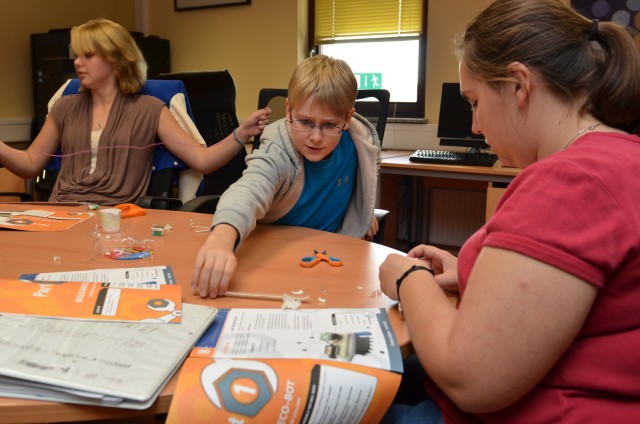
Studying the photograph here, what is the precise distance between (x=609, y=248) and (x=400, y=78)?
11.4 ft

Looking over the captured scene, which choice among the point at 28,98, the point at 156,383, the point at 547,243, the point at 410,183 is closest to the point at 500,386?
the point at 547,243

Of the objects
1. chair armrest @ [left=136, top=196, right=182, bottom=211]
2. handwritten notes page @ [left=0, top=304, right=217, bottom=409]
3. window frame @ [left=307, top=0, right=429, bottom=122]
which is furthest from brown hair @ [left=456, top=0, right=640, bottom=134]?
window frame @ [left=307, top=0, right=429, bottom=122]

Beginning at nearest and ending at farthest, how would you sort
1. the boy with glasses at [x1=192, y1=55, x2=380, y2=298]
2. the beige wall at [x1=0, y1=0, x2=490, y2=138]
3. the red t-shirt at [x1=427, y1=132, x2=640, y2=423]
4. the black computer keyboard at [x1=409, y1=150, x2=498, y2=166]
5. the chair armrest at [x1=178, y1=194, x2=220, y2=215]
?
the red t-shirt at [x1=427, y1=132, x2=640, y2=423] < the boy with glasses at [x1=192, y1=55, x2=380, y2=298] < the chair armrest at [x1=178, y1=194, x2=220, y2=215] < the black computer keyboard at [x1=409, y1=150, x2=498, y2=166] < the beige wall at [x1=0, y1=0, x2=490, y2=138]

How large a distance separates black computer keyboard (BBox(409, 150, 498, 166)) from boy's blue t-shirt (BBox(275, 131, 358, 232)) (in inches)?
61.5

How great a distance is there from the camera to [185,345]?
0.74 m

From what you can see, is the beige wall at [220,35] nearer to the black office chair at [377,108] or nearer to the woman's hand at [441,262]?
the black office chair at [377,108]

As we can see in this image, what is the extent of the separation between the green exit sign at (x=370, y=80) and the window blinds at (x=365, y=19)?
268 mm

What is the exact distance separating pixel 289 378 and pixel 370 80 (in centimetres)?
357

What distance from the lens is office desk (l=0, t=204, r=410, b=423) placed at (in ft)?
3.09

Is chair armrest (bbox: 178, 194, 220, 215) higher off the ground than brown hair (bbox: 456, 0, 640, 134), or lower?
lower

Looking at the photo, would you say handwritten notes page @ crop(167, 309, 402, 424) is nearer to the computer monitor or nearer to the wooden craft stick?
the wooden craft stick

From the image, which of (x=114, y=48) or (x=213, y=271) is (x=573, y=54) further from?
(x=114, y=48)

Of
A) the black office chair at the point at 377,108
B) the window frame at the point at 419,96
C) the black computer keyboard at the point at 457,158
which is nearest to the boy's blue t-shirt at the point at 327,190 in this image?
the black office chair at the point at 377,108

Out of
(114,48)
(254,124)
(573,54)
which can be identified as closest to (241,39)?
(114,48)
